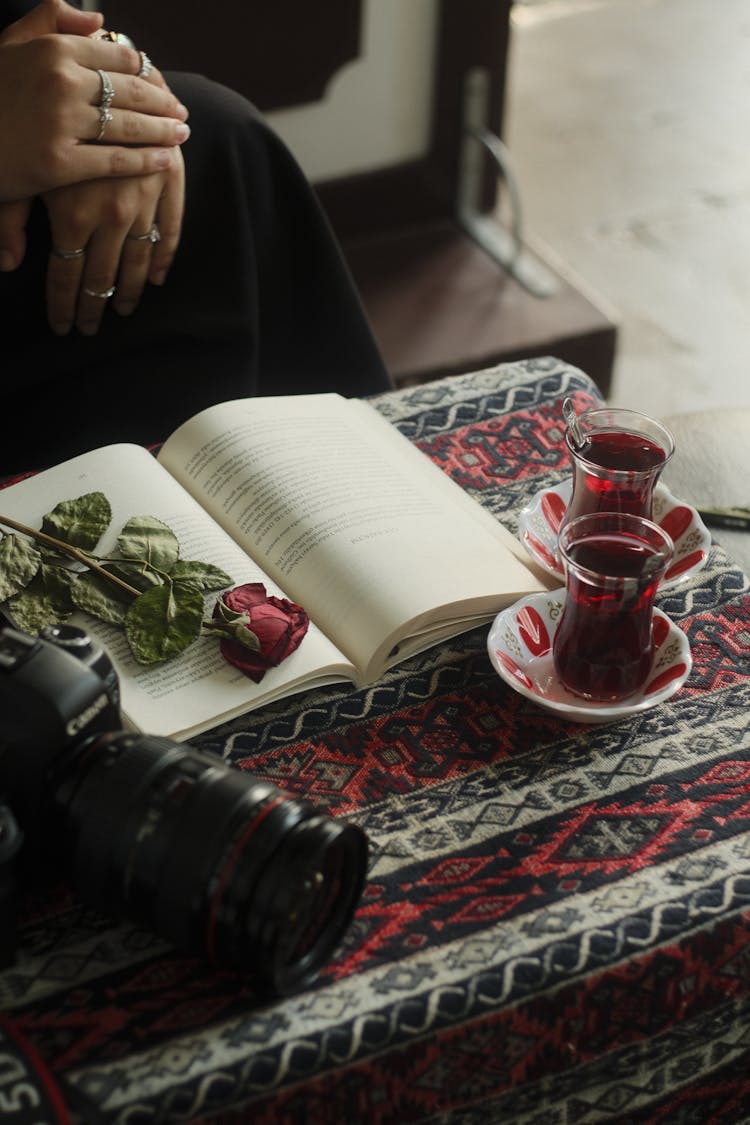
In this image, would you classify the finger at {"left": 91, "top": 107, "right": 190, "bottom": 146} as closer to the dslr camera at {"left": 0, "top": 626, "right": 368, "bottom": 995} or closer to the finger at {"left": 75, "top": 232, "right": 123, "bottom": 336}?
the finger at {"left": 75, "top": 232, "right": 123, "bottom": 336}

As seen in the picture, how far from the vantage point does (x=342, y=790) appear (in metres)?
0.88

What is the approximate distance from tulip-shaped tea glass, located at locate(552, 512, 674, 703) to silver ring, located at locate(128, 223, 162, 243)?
0.56 m

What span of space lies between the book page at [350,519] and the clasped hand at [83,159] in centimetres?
25

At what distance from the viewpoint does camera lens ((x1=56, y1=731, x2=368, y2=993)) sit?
71cm

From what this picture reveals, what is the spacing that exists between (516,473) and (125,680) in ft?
1.32

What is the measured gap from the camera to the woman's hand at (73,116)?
1.19 metres

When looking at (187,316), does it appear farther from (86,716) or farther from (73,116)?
(86,716)

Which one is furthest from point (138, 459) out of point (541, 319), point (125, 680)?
point (541, 319)

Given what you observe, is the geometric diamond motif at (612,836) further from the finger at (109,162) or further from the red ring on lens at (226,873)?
the finger at (109,162)

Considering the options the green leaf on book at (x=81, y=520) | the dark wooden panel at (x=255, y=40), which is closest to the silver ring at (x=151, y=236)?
the green leaf on book at (x=81, y=520)

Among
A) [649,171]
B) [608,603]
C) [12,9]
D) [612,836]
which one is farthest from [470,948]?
[649,171]

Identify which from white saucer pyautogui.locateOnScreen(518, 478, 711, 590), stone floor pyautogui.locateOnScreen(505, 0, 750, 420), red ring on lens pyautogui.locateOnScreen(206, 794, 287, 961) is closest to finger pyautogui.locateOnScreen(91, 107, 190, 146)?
white saucer pyautogui.locateOnScreen(518, 478, 711, 590)

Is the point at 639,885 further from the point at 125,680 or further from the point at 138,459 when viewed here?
the point at 138,459

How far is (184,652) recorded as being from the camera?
93 centimetres
